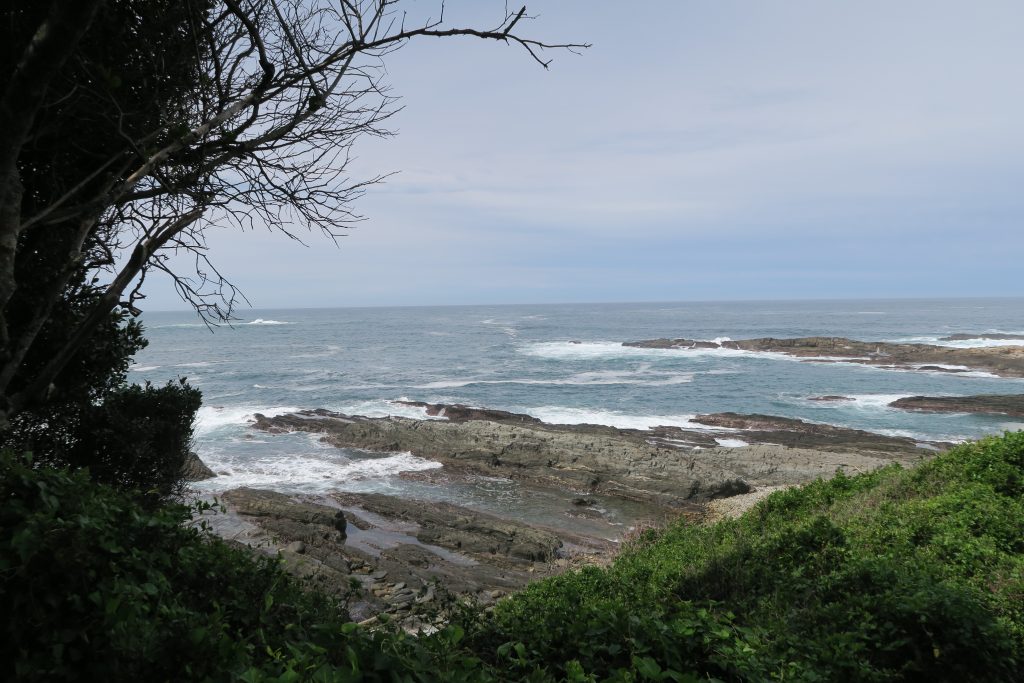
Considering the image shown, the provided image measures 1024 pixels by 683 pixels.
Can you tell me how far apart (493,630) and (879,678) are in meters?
2.69

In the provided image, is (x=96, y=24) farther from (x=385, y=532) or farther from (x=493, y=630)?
(x=385, y=532)

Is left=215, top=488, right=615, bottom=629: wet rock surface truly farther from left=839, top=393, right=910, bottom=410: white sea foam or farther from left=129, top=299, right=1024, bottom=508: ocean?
left=839, top=393, right=910, bottom=410: white sea foam

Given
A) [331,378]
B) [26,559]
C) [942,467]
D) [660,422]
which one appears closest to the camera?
[26,559]

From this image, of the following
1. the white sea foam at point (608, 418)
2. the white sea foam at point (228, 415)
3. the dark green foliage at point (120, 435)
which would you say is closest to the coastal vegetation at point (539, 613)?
the dark green foliage at point (120, 435)

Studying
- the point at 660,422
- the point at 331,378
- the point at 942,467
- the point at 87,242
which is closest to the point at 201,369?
the point at 331,378

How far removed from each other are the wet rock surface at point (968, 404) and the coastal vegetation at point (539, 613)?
29.3m

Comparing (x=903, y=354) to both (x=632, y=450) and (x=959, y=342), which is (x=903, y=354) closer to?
(x=959, y=342)

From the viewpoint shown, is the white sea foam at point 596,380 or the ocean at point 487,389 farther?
the white sea foam at point 596,380

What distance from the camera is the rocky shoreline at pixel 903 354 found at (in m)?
45.2

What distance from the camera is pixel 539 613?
203 inches

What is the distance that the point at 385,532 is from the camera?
1558cm

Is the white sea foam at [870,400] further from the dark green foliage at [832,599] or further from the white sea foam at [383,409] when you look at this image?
the dark green foliage at [832,599]

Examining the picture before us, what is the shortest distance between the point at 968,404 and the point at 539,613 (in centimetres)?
3600

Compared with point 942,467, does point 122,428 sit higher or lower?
higher
